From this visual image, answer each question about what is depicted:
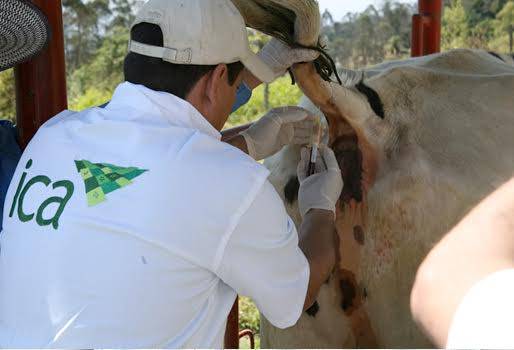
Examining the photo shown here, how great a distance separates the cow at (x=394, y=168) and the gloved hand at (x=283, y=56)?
0.03 metres

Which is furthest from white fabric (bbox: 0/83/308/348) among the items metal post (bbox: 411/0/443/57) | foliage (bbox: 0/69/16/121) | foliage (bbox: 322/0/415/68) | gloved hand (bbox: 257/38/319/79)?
foliage (bbox: 322/0/415/68)

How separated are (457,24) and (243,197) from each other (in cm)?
1644

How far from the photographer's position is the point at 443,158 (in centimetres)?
152

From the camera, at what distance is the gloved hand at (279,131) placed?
177 cm

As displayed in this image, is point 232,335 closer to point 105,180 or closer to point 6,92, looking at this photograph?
point 105,180

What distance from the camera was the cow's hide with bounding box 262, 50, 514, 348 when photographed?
150cm

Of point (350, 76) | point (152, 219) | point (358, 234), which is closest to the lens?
point (152, 219)

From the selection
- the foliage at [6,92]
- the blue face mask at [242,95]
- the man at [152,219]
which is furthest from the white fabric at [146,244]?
the foliage at [6,92]

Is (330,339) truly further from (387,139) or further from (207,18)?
(207,18)

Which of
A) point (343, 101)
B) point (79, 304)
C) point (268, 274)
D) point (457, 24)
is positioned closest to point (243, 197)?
point (268, 274)

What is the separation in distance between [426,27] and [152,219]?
7.26 ft

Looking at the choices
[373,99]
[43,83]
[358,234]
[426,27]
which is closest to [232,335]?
[358,234]

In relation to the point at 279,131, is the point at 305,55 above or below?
above

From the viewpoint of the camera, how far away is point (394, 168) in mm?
1562
